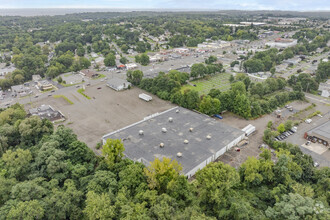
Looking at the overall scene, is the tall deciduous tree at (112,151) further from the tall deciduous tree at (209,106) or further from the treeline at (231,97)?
the treeline at (231,97)

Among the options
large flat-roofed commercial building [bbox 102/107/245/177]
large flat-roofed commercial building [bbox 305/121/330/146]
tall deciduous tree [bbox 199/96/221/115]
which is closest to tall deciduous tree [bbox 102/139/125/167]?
large flat-roofed commercial building [bbox 102/107/245/177]

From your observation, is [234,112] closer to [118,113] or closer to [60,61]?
[118,113]

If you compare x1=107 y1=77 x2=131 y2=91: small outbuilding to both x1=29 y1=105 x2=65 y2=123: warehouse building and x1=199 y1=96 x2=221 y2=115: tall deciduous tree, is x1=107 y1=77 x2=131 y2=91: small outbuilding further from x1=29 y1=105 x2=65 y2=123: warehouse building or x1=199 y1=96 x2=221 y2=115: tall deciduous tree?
x1=199 y1=96 x2=221 y2=115: tall deciduous tree

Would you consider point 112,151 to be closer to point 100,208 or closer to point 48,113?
point 100,208

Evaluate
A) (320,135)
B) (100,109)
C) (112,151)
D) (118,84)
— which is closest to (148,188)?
(112,151)

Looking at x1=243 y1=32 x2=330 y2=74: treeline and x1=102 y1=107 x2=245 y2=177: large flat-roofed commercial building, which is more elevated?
x1=243 y1=32 x2=330 y2=74: treeline
